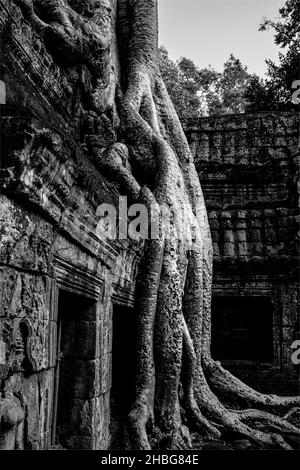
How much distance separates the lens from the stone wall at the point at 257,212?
19.0 ft

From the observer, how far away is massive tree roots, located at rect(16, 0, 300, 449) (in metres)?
3.37

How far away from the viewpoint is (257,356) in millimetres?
6699

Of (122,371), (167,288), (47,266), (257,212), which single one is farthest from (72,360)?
(257,212)

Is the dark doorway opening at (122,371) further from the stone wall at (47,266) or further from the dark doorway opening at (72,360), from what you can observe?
the dark doorway opening at (72,360)

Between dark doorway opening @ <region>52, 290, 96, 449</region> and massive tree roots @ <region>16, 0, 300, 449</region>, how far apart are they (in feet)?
1.81

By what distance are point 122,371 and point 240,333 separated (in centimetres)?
341

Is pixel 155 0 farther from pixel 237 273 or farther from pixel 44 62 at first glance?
pixel 237 273

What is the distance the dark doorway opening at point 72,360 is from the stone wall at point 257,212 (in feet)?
11.1

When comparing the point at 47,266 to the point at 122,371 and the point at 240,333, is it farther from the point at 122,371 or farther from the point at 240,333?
the point at 240,333

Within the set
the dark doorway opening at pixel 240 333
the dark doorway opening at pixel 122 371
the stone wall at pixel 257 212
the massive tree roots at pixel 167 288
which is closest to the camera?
the dark doorway opening at pixel 122 371

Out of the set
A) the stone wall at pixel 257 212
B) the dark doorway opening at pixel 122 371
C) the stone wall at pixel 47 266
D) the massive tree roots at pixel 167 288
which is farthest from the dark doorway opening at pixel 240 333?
the stone wall at pixel 47 266

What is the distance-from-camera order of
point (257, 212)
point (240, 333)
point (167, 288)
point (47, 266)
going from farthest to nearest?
point (240, 333) → point (257, 212) → point (167, 288) → point (47, 266)

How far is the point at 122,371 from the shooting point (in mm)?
3678

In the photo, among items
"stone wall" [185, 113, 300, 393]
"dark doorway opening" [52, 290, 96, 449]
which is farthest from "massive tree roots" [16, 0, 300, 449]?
"stone wall" [185, 113, 300, 393]
